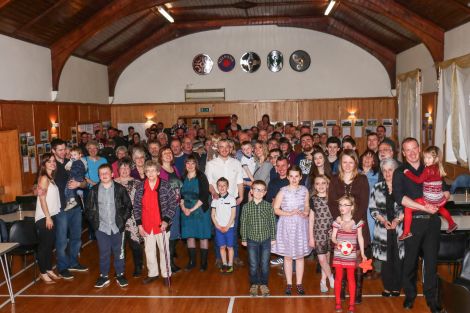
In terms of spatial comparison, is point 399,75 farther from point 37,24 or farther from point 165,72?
point 37,24

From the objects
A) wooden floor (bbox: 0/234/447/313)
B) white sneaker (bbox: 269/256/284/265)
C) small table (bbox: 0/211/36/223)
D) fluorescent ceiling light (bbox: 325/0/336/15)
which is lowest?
wooden floor (bbox: 0/234/447/313)

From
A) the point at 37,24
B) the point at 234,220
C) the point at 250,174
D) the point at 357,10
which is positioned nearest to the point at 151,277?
the point at 234,220

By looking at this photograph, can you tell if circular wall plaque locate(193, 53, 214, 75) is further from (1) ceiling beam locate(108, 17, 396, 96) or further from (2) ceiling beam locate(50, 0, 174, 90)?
(2) ceiling beam locate(50, 0, 174, 90)

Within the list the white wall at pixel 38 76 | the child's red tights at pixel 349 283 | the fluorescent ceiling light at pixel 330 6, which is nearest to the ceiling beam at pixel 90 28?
the white wall at pixel 38 76

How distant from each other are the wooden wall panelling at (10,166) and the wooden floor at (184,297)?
13.2 feet

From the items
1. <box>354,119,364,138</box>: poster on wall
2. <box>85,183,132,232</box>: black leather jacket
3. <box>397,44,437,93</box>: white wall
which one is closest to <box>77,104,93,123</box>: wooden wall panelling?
<box>85,183,132,232</box>: black leather jacket

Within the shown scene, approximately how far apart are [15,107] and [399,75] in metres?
12.2

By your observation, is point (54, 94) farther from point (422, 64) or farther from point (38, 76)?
point (422, 64)

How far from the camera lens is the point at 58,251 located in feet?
22.1

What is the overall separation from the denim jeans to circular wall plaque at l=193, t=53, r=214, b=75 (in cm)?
1229

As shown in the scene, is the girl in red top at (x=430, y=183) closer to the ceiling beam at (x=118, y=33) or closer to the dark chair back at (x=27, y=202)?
the dark chair back at (x=27, y=202)

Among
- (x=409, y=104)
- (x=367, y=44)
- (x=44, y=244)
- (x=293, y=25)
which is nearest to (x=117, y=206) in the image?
(x=44, y=244)

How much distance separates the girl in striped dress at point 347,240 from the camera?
204 inches

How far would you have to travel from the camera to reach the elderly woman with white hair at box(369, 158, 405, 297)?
532cm
